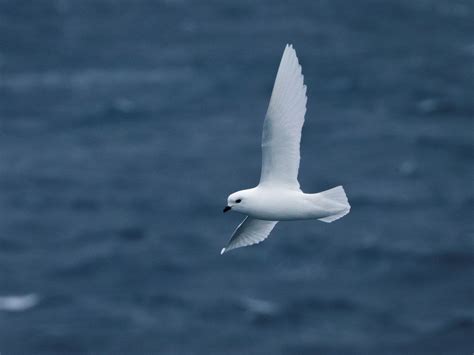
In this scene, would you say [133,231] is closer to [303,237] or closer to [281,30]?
[303,237]

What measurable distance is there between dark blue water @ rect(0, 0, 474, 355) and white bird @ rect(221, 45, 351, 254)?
37277 mm

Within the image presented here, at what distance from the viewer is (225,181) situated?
71.4 meters

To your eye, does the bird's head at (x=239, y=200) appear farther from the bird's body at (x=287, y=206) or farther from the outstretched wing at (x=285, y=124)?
the outstretched wing at (x=285, y=124)

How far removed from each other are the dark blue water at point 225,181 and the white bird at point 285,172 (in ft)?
122

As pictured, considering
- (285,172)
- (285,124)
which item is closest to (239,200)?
(285,172)

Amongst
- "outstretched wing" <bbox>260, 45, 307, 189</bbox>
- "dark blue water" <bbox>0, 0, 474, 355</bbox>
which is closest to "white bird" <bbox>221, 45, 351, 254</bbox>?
"outstretched wing" <bbox>260, 45, 307, 189</bbox>

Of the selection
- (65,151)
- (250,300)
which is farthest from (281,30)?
(250,300)

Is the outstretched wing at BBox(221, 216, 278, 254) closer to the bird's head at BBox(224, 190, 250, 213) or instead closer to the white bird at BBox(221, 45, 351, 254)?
the white bird at BBox(221, 45, 351, 254)

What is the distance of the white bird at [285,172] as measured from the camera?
70.9 ft

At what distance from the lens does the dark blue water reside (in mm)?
61125

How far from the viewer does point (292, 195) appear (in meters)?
21.7

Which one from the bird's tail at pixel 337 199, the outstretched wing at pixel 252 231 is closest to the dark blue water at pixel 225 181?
the outstretched wing at pixel 252 231

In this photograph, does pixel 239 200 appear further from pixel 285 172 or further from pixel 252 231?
pixel 252 231

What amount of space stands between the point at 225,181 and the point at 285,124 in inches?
1952
